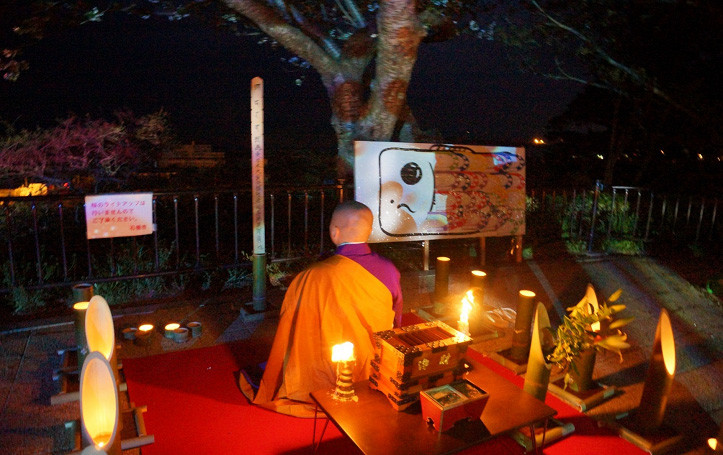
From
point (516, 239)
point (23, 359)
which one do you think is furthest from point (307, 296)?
point (516, 239)

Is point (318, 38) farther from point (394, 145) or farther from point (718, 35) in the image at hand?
point (718, 35)

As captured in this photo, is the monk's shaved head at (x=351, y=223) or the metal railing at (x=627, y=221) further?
the metal railing at (x=627, y=221)

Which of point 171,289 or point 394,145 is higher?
point 394,145

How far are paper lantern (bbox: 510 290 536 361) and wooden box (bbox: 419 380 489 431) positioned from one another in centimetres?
169

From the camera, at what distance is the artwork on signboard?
18.2 ft

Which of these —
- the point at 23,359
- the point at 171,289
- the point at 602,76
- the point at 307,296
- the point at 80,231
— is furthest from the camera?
the point at 602,76

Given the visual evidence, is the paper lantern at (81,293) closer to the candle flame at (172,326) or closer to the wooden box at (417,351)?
the candle flame at (172,326)

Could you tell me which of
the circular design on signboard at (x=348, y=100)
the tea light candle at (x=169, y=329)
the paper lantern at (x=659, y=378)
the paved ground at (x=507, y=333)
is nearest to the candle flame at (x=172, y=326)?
the tea light candle at (x=169, y=329)

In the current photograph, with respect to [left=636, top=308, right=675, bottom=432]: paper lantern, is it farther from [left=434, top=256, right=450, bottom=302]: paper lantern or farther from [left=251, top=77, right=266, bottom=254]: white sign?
[left=251, top=77, right=266, bottom=254]: white sign

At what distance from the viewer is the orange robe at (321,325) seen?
291 centimetres

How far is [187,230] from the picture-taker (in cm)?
934

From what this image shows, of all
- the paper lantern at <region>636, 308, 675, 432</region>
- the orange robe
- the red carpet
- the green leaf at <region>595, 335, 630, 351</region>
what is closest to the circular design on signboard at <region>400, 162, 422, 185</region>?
the red carpet

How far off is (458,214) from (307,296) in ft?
11.8

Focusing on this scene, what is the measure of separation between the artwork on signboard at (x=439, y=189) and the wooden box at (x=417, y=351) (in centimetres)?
305
